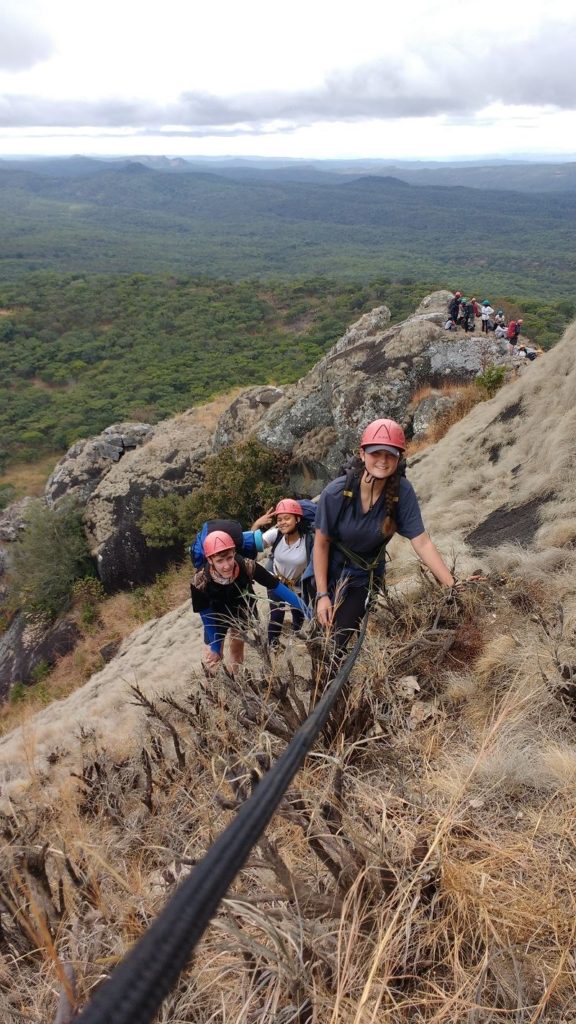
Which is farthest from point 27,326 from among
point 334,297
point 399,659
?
point 399,659

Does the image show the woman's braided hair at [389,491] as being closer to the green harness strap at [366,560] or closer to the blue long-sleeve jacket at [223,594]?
the green harness strap at [366,560]

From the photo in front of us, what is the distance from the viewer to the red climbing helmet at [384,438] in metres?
3.33

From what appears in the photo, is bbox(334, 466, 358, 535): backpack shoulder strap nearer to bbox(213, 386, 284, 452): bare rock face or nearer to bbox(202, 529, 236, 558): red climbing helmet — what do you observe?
bbox(202, 529, 236, 558): red climbing helmet

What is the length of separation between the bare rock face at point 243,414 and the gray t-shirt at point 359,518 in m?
12.1

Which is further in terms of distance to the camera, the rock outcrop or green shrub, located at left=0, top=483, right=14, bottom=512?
green shrub, located at left=0, top=483, right=14, bottom=512

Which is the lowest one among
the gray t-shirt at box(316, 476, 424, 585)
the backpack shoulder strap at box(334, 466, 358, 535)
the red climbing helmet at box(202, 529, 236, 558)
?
the red climbing helmet at box(202, 529, 236, 558)

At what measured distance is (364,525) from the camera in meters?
3.61

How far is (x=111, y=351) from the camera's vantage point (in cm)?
6288

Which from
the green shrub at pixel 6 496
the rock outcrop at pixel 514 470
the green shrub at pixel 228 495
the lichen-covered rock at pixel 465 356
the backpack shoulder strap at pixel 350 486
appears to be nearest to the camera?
the backpack shoulder strap at pixel 350 486

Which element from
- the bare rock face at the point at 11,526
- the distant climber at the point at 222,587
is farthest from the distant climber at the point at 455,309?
the bare rock face at the point at 11,526

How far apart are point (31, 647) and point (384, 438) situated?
1412 cm

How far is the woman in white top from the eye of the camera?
14.1 feet

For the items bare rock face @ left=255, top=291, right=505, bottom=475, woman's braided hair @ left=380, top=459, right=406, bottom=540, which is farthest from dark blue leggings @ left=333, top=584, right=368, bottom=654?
bare rock face @ left=255, top=291, right=505, bottom=475

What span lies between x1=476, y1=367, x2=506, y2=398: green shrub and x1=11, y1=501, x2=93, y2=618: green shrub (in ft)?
36.1
